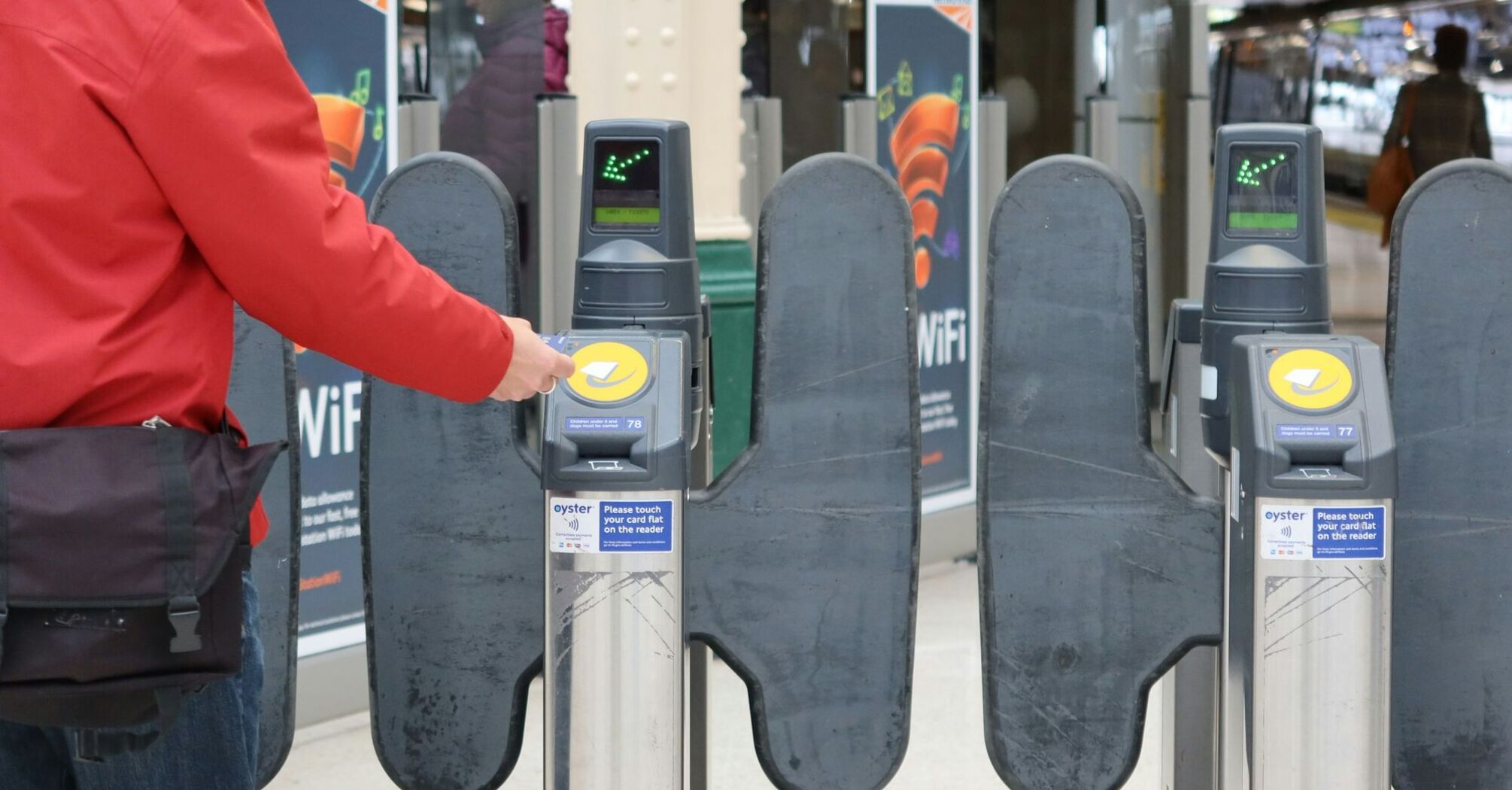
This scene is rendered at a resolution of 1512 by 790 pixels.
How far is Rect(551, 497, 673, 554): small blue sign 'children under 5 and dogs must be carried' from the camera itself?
2262 mm

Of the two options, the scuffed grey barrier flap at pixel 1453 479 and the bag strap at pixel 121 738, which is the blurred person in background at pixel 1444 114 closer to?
the scuffed grey barrier flap at pixel 1453 479

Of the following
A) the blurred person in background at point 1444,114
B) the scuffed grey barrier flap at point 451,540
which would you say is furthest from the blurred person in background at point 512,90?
the blurred person in background at point 1444,114

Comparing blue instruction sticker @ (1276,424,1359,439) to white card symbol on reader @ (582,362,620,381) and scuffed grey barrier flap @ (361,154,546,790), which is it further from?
scuffed grey barrier flap @ (361,154,546,790)

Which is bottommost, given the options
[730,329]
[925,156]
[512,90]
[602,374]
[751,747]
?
[751,747]

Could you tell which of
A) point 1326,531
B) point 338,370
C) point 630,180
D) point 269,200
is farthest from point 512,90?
point 269,200

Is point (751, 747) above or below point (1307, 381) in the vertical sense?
below

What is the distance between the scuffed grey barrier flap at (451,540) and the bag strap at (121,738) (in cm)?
115

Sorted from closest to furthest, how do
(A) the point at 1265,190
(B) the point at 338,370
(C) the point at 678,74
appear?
(A) the point at 1265,190, (B) the point at 338,370, (C) the point at 678,74

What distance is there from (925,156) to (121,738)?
3.75 m

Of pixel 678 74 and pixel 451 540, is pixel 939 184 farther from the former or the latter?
pixel 451 540

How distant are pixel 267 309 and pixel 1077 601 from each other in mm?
1571

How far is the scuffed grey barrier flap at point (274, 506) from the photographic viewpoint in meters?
2.71

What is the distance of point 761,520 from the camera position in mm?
2732

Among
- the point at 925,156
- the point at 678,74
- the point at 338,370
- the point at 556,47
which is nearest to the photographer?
the point at 338,370
